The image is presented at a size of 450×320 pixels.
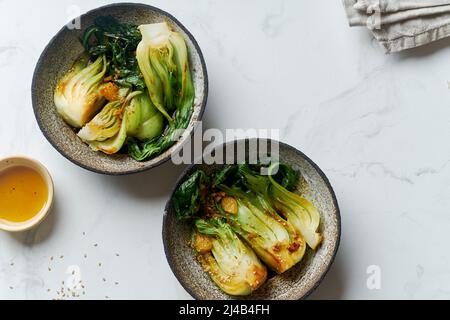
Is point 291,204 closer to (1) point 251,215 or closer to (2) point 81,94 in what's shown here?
(1) point 251,215

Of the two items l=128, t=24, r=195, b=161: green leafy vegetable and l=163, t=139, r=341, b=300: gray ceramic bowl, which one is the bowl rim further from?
l=163, t=139, r=341, b=300: gray ceramic bowl

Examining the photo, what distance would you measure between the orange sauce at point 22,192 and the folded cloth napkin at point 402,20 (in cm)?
129

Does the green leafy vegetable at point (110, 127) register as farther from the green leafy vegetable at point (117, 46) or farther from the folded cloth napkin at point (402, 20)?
the folded cloth napkin at point (402, 20)

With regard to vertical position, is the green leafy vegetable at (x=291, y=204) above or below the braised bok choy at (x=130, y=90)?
below

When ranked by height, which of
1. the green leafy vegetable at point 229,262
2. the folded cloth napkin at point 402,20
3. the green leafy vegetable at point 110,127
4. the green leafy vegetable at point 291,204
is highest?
the folded cloth napkin at point 402,20

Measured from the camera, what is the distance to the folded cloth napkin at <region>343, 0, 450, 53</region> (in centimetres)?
234

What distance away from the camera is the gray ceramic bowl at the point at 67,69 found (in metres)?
2.26

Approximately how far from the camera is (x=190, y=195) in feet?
7.32

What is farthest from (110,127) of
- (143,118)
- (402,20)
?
(402,20)

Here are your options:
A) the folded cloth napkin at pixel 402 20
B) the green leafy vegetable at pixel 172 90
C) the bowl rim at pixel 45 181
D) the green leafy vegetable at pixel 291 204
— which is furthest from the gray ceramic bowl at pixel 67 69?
the folded cloth napkin at pixel 402 20

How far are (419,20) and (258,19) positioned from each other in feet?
1.94

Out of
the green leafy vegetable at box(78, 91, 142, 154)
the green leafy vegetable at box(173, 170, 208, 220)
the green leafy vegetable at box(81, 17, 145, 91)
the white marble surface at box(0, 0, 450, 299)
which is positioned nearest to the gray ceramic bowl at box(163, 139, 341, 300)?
the green leafy vegetable at box(173, 170, 208, 220)

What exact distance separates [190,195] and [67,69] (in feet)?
2.18
